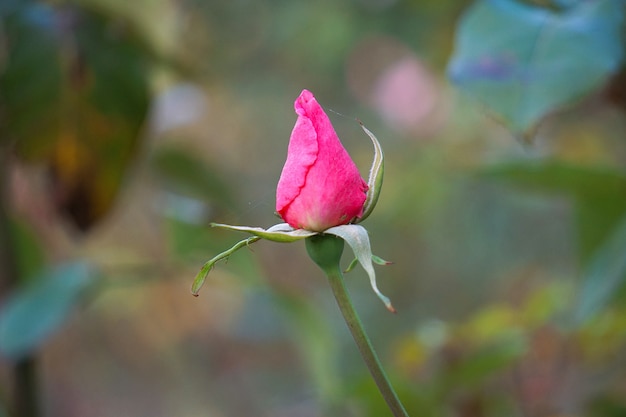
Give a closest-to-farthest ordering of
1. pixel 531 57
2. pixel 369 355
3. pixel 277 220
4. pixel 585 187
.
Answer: pixel 369 355, pixel 531 57, pixel 585 187, pixel 277 220

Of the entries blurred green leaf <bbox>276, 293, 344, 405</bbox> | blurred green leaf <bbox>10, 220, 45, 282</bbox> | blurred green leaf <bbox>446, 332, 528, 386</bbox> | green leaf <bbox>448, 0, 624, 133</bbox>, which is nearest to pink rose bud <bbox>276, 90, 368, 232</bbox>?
green leaf <bbox>448, 0, 624, 133</bbox>

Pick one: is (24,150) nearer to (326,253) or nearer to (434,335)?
(434,335)

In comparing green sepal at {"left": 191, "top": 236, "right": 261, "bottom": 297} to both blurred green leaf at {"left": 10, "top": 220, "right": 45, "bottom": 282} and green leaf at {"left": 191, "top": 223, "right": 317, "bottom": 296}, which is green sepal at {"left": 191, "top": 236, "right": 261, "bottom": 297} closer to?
green leaf at {"left": 191, "top": 223, "right": 317, "bottom": 296}

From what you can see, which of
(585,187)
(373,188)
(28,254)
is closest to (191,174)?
(28,254)

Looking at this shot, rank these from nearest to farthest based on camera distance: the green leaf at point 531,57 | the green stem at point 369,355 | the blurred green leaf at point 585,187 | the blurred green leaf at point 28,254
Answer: the green stem at point 369,355
the green leaf at point 531,57
the blurred green leaf at point 585,187
the blurred green leaf at point 28,254

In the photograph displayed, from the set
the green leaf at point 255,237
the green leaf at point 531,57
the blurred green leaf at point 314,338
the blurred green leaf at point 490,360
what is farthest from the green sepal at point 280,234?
the blurred green leaf at point 314,338

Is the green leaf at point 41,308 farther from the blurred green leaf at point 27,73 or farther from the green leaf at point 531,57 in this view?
the green leaf at point 531,57

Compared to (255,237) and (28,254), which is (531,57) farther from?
(28,254)

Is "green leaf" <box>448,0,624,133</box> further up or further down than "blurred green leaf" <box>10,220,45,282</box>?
further up
